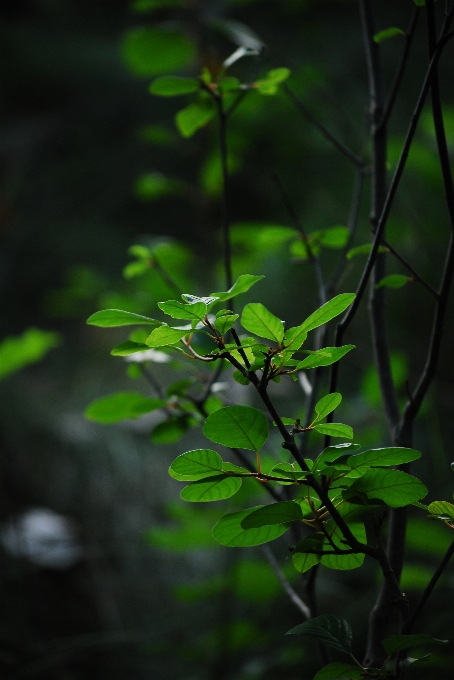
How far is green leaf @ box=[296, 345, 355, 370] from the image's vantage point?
0.27 metres

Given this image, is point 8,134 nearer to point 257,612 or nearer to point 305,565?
point 257,612

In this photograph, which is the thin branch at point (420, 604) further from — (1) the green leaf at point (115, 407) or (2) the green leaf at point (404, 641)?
(1) the green leaf at point (115, 407)

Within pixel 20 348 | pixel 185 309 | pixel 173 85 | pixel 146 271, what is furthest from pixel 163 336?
pixel 146 271

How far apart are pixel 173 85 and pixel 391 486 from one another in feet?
1.19

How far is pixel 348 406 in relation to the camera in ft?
3.56

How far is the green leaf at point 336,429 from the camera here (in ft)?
0.91

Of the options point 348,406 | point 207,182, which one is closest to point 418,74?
point 207,182

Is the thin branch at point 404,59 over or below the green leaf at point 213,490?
over

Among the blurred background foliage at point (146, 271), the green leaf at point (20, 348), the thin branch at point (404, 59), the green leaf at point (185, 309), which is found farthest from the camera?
the blurred background foliage at point (146, 271)

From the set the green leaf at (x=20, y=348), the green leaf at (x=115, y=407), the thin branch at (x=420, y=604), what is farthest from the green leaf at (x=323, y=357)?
the green leaf at (x=20, y=348)

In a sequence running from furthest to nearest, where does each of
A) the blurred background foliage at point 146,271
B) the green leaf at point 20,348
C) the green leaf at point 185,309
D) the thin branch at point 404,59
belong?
the blurred background foliage at point 146,271 < the green leaf at point 20,348 < the thin branch at point 404,59 < the green leaf at point 185,309

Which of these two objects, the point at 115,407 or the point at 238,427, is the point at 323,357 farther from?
the point at 115,407

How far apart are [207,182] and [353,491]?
94 centimetres

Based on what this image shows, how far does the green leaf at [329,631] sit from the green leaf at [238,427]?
10 cm
